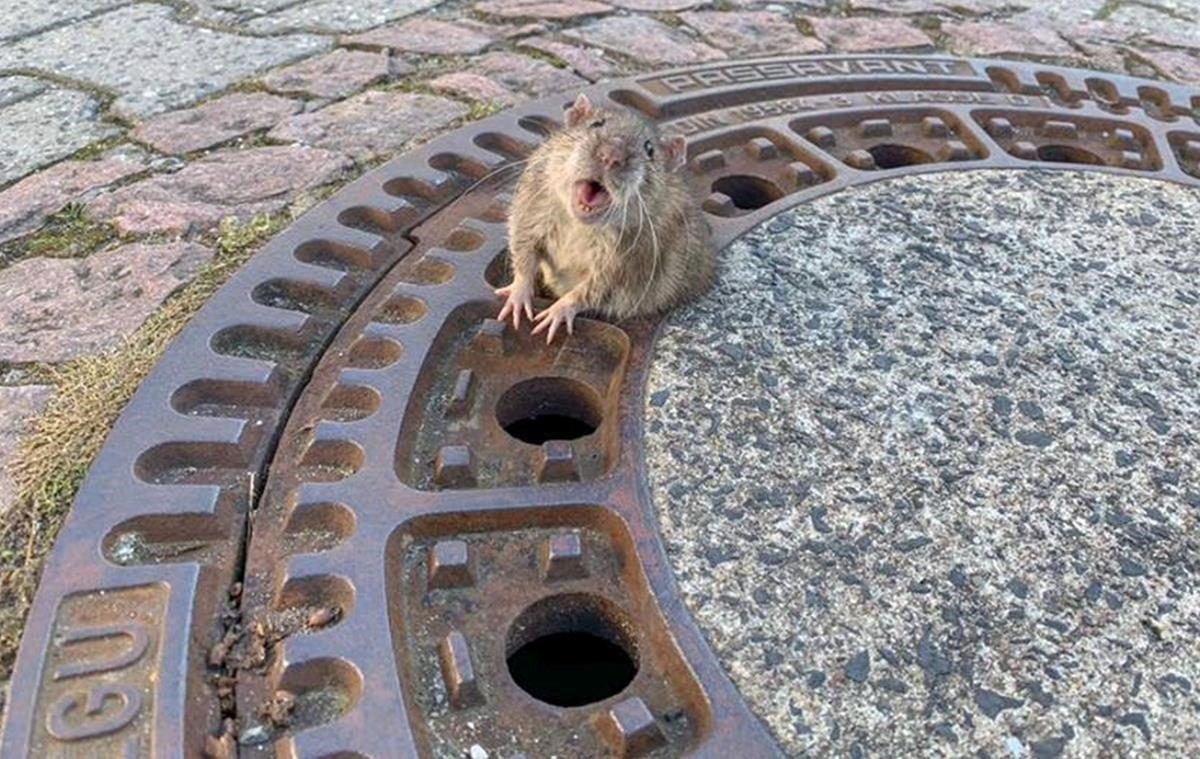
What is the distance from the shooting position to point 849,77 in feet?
9.35

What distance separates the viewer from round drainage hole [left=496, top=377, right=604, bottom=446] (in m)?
1.91

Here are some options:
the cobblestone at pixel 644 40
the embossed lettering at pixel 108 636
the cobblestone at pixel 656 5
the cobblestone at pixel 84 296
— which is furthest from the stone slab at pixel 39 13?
the embossed lettering at pixel 108 636

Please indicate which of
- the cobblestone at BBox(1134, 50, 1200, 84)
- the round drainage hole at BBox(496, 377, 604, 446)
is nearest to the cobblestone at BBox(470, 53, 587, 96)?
the round drainage hole at BBox(496, 377, 604, 446)

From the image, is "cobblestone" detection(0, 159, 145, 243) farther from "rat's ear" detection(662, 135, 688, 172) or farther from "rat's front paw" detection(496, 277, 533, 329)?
"rat's ear" detection(662, 135, 688, 172)

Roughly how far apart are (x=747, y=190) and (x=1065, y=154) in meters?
0.90

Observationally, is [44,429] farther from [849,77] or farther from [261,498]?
[849,77]

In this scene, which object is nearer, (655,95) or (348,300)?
(348,300)

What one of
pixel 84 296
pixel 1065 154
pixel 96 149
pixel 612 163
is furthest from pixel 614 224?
pixel 1065 154

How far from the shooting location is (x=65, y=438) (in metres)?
1.69

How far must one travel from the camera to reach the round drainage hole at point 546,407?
6.26 feet

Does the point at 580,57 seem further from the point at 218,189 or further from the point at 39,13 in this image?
the point at 39,13

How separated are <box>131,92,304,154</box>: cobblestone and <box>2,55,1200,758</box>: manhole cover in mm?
451

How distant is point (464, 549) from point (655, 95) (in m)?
1.55

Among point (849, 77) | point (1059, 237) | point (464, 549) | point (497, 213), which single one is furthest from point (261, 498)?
point (849, 77)
